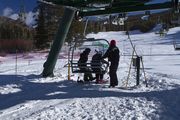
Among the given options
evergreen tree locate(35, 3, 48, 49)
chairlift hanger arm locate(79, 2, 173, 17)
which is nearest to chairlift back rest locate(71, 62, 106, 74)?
chairlift hanger arm locate(79, 2, 173, 17)

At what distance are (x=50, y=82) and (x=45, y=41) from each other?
49563mm

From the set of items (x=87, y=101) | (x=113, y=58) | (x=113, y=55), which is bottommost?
(x=87, y=101)

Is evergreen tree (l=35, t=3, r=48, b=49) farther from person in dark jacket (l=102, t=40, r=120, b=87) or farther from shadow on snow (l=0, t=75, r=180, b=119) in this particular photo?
person in dark jacket (l=102, t=40, r=120, b=87)

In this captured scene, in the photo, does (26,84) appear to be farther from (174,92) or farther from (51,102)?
(174,92)

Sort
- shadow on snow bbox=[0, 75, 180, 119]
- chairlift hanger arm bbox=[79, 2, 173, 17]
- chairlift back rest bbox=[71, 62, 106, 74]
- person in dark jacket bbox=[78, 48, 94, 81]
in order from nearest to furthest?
shadow on snow bbox=[0, 75, 180, 119] < chairlift hanger arm bbox=[79, 2, 173, 17] < chairlift back rest bbox=[71, 62, 106, 74] < person in dark jacket bbox=[78, 48, 94, 81]

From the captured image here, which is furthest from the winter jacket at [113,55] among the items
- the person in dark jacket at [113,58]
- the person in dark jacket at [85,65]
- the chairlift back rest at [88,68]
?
the person in dark jacket at [85,65]

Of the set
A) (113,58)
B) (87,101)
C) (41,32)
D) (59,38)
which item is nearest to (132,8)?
(113,58)

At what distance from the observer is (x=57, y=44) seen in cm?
2019

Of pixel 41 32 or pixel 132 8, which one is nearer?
pixel 132 8

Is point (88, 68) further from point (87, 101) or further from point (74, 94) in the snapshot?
point (87, 101)

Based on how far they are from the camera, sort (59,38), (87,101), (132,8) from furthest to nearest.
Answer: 1. (59,38)
2. (132,8)
3. (87,101)

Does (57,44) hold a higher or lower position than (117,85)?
higher

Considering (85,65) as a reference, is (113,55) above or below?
above

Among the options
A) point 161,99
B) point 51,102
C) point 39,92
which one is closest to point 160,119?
point 161,99
